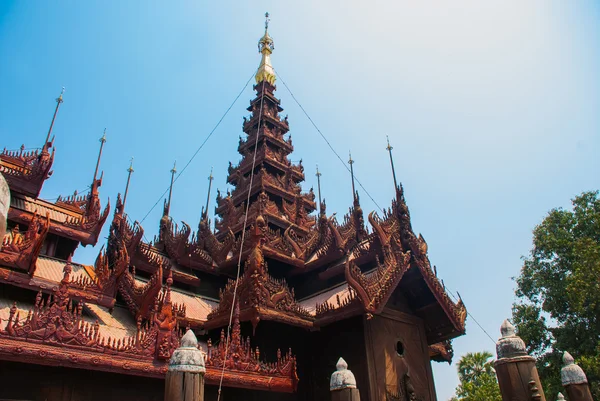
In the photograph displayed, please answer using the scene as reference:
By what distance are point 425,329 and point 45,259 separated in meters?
9.82

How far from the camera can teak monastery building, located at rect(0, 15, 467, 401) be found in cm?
704

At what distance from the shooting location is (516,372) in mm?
4922

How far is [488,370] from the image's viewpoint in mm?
33219

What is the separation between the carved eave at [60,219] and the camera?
11.0 metres

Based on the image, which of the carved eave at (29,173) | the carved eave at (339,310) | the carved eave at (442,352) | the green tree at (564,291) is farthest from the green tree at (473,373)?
the carved eave at (29,173)

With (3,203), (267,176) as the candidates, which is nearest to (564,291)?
(267,176)

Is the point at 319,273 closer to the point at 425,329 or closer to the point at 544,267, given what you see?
the point at 425,329

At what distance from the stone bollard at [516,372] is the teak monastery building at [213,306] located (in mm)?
4388

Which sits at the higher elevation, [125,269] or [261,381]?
[125,269]

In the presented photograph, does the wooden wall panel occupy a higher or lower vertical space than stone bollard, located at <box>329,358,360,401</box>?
higher

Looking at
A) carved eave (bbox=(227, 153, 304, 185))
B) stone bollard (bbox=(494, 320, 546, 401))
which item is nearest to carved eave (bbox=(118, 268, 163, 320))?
stone bollard (bbox=(494, 320, 546, 401))

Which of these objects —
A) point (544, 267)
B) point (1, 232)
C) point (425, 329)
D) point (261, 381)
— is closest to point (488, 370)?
point (544, 267)

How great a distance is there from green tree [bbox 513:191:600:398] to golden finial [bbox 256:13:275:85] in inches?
645

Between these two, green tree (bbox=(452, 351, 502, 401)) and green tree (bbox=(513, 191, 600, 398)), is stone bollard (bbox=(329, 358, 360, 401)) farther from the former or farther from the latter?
green tree (bbox=(452, 351, 502, 401))
